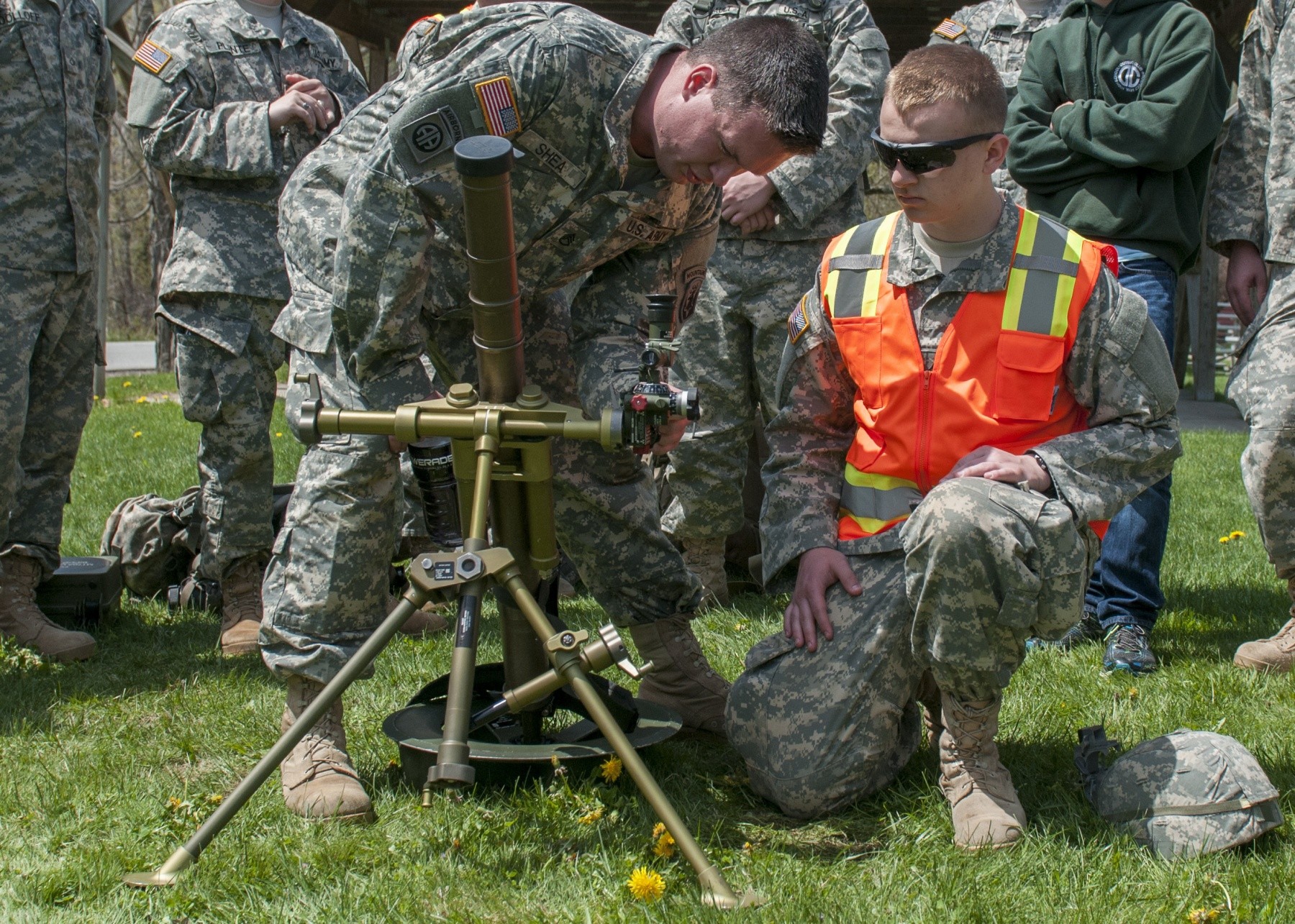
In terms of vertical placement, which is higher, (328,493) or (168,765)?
(328,493)

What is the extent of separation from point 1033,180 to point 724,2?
1493 mm

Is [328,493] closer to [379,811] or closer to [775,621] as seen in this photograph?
[379,811]

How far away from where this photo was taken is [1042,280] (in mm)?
3219

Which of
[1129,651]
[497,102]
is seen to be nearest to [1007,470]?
[497,102]

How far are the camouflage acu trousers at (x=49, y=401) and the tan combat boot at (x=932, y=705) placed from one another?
10.5 ft

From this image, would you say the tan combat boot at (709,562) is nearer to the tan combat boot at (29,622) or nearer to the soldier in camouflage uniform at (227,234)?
the soldier in camouflage uniform at (227,234)

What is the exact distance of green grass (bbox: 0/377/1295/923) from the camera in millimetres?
2576

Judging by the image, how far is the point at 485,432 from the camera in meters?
2.69

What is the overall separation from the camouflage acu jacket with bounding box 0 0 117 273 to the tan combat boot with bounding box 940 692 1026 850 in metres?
3.51

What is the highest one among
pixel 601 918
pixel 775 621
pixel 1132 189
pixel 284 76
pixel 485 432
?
pixel 284 76

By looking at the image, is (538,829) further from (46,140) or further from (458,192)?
(46,140)

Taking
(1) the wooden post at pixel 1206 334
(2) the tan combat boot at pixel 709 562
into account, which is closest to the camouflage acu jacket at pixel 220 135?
(2) the tan combat boot at pixel 709 562

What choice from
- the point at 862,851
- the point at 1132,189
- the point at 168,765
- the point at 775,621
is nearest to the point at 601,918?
the point at 862,851

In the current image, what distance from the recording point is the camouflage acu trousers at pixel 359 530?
10.6 ft
